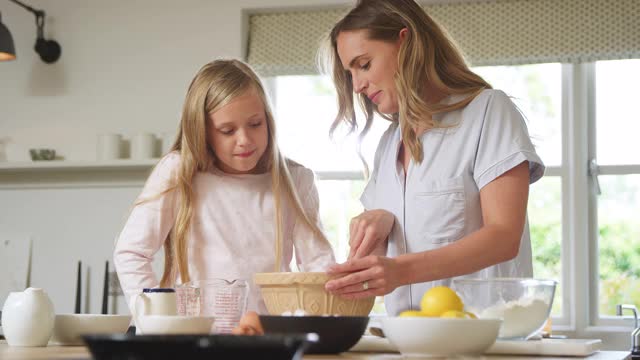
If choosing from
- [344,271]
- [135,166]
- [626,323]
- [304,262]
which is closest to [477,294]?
[344,271]

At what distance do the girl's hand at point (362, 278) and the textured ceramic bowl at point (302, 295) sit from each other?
0.6 inches

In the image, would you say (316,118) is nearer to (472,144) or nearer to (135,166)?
(135,166)

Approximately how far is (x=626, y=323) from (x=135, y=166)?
2.23 metres

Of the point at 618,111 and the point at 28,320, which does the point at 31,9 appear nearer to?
the point at 618,111

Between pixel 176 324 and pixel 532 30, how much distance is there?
2858mm

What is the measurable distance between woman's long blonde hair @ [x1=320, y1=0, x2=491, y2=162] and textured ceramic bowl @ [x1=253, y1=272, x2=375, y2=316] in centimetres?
57

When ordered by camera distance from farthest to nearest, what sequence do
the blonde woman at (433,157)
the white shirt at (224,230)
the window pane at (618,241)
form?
the window pane at (618,241)
the white shirt at (224,230)
the blonde woman at (433,157)

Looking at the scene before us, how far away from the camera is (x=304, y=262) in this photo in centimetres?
224

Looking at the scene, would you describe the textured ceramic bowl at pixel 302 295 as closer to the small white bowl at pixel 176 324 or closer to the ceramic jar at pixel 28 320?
the small white bowl at pixel 176 324

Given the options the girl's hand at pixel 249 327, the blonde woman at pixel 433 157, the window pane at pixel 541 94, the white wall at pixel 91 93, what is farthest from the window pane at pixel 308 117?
the girl's hand at pixel 249 327

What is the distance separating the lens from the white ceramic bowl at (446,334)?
1.17m

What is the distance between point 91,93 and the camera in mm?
4184

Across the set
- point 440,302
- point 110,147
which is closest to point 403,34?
point 440,302

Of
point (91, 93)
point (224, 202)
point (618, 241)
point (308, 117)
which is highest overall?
point (91, 93)
